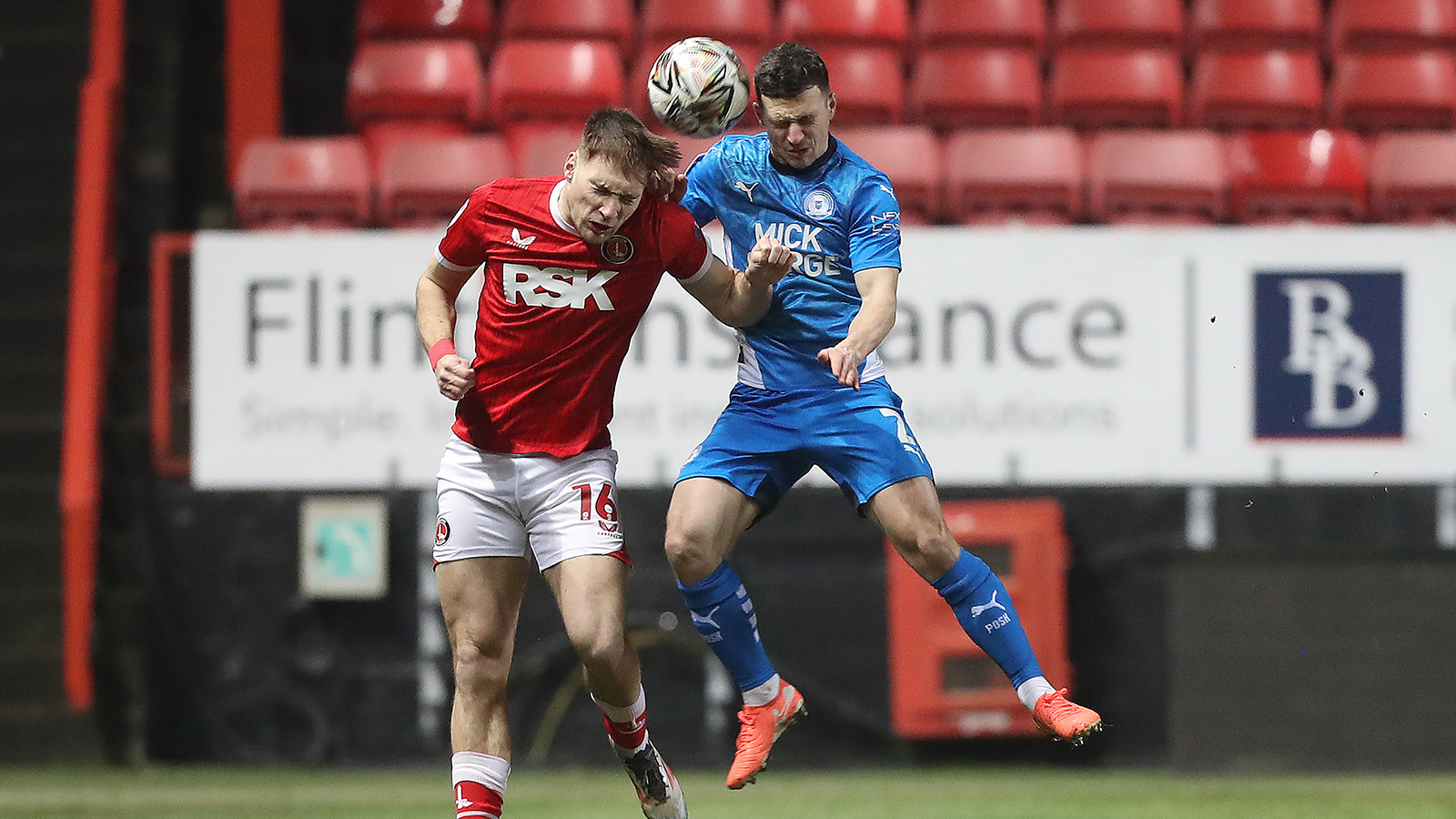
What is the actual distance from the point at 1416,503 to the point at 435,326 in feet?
14.7

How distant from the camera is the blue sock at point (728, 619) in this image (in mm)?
4570

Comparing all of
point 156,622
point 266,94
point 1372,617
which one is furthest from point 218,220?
point 1372,617

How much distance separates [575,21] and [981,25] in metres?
1.95

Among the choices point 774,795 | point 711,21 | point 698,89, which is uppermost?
point 711,21

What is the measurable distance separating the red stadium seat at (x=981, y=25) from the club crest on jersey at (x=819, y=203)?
4.15 m

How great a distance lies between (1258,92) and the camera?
8.12 meters

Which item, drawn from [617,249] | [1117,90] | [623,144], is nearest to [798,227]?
[617,249]

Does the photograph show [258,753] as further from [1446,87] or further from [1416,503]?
[1446,87]

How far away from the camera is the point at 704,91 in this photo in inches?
170

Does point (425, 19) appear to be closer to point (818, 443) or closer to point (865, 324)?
point (818, 443)

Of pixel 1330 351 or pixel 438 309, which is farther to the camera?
pixel 1330 351

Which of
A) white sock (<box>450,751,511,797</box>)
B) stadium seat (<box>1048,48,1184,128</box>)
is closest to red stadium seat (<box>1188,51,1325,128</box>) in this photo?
stadium seat (<box>1048,48,1184,128</box>)

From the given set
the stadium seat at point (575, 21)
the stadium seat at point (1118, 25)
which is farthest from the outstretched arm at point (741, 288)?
the stadium seat at point (1118, 25)

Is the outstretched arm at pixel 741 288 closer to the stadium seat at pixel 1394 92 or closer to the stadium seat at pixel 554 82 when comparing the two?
the stadium seat at pixel 554 82
